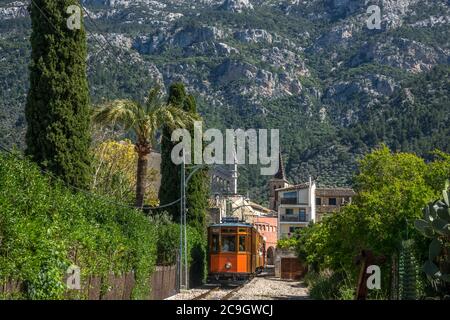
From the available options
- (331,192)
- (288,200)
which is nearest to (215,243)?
Answer: (288,200)

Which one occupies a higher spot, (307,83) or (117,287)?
(307,83)

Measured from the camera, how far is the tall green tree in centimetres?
3838

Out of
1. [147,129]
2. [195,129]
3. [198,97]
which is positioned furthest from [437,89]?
[147,129]

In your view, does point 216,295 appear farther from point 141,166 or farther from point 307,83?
point 307,83

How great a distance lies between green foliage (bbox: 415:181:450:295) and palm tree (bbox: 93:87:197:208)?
1528 centimetres

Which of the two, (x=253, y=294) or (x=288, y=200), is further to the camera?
(x=288, y=200)

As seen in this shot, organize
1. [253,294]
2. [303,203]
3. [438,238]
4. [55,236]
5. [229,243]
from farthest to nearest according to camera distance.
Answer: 1. [303,203]
2. [229,243]
3. [253,294]
4. [438,238]
5. [55,236]

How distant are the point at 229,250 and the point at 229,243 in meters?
0.37

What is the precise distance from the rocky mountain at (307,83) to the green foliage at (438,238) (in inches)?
2795

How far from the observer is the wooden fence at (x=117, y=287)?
460 inches

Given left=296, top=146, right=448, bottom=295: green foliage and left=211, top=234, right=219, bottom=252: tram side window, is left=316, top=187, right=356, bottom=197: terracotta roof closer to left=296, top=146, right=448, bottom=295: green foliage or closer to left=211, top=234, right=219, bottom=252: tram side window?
left=211, top=234, right=219, bottom=252: tram side window

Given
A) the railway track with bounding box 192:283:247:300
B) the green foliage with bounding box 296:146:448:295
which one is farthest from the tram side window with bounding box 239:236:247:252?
the green foliage with bounding box 296:146:448:295

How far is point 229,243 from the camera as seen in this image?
3741 cm

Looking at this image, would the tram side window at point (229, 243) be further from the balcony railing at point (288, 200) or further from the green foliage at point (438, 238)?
the balcony railing at point (288, 200)
